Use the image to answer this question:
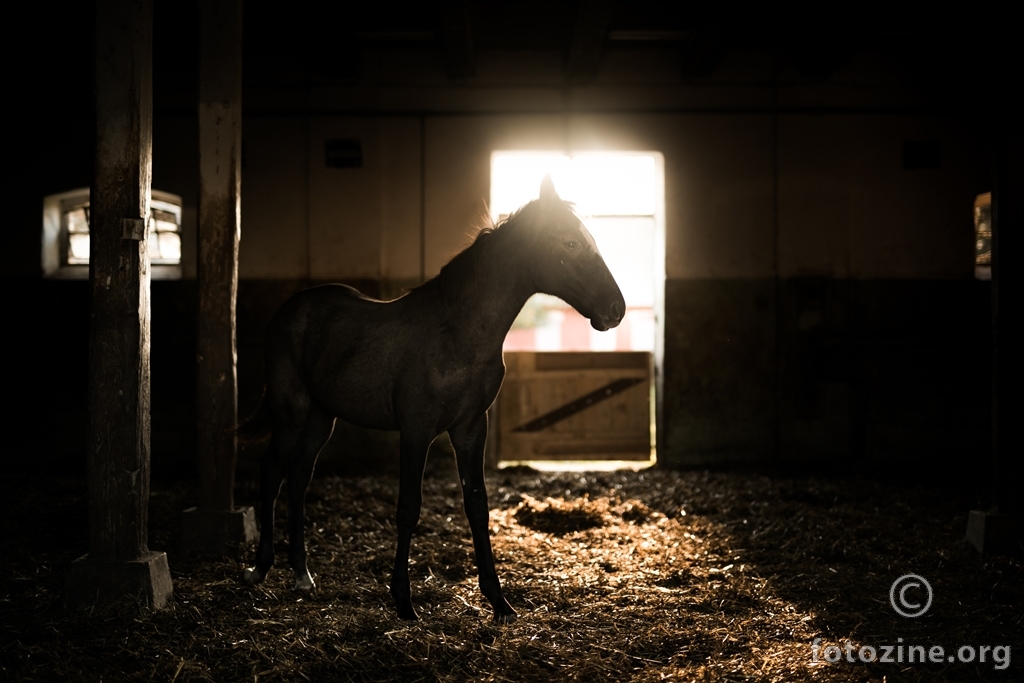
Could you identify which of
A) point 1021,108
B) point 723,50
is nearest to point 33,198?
point 723,50

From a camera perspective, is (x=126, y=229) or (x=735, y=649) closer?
(x=735, y=649)

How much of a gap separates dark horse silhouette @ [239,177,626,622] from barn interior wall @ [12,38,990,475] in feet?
13.2

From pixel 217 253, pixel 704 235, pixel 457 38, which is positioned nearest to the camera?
pixel 217 253

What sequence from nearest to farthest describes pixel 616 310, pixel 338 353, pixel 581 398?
pixel 616 310
pixel 338 353
pixel 581 398

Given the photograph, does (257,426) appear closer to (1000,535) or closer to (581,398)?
(1000,535)

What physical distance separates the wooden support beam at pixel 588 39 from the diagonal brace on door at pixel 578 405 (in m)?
3.13

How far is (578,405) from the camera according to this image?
8375 millimetres

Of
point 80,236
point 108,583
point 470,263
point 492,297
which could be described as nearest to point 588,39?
point 470,263

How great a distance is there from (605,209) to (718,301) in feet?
8.19

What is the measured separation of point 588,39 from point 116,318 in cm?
483

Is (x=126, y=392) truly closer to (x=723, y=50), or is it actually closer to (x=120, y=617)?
(x=120, y=617)

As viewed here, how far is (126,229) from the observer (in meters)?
3.48

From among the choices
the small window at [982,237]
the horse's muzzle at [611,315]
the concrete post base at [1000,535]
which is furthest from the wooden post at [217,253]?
the small window at [982,237]

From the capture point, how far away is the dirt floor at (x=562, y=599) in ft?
9.78
